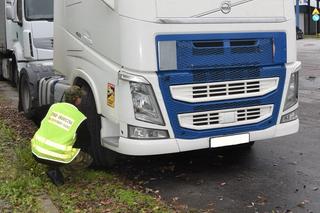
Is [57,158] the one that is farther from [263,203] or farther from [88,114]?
[263,203]

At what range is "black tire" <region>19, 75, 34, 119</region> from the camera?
9.86 metres

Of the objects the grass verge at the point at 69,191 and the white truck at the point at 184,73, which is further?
the white truck at the point at 184,73

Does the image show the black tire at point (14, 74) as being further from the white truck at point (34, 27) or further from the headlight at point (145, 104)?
the headlight at point (145, 104)

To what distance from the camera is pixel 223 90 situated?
19.9 ft

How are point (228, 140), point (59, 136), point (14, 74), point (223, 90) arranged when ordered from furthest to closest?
point (14, 74) → point (228, 140) → point (223, 90) → point (59, 136)

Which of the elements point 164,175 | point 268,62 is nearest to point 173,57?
point 268,62

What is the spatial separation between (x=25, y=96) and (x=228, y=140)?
17.4 feet

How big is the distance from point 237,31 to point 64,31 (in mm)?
2438

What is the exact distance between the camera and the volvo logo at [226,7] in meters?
5.98

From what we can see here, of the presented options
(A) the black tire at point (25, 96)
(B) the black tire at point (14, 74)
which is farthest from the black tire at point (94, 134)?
(B) the black tire at point (14, 74)

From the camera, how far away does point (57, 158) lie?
5879 mm

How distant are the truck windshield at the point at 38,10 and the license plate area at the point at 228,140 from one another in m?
6.29

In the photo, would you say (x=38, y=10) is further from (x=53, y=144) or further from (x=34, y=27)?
(x=53, y=144)

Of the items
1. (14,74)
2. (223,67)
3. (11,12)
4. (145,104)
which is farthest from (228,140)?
(14,74)
